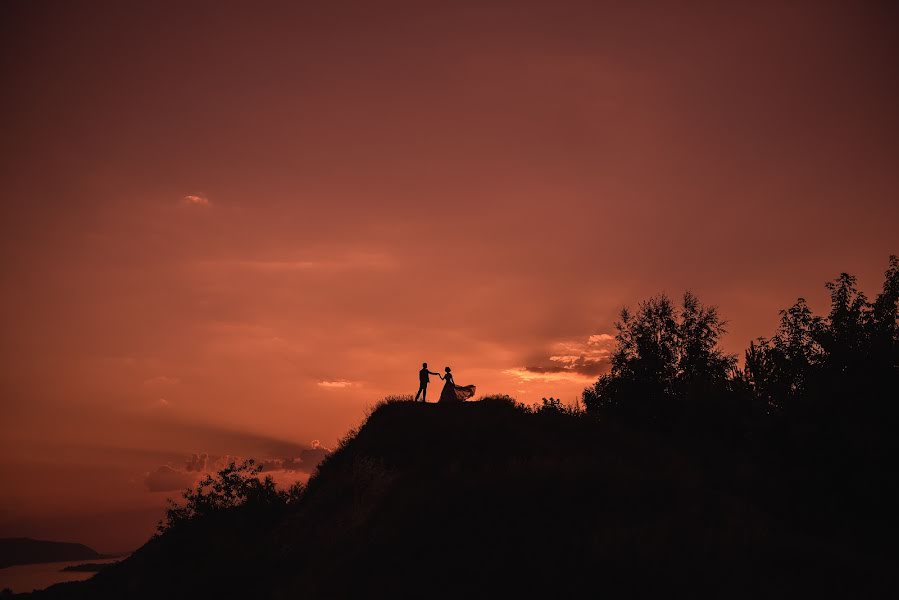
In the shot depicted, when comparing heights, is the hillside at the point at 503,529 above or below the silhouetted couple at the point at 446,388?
below

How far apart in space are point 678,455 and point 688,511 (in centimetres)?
1074

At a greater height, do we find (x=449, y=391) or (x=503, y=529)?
(x=449, y=391)

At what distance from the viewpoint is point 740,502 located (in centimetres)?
2441

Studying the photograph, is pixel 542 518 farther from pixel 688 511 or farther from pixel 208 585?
pixel 208 585

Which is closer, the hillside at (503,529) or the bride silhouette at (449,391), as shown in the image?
the hillside at (503,529)

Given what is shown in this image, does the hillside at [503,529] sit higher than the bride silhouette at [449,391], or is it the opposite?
the bride silhouette at [449,391]

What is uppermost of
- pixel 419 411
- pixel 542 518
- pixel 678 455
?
pixel 419 411

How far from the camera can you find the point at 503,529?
19906 mm

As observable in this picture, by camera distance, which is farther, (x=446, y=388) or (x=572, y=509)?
(x=446, y=388)

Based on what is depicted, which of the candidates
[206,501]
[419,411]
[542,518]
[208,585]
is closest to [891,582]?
[542,518]

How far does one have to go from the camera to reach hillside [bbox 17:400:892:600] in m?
17.0

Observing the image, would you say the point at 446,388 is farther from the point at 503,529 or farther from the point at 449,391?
the point at 503,529

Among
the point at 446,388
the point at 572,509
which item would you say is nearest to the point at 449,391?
the point at 446,388

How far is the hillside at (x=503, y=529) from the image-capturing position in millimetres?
17000
